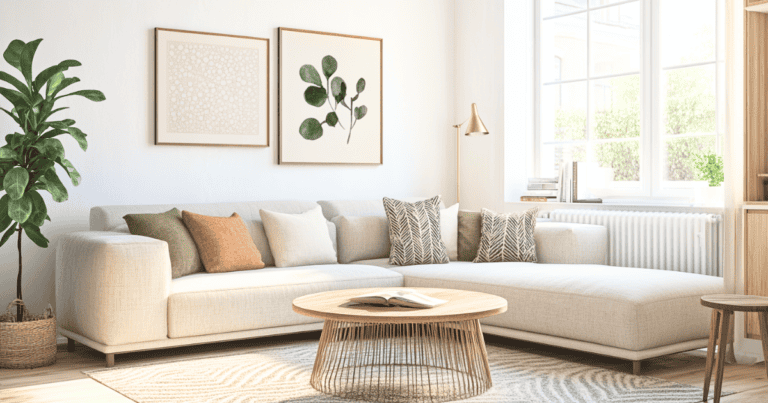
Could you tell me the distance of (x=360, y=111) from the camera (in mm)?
5590

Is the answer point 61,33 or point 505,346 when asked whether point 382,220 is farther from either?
point 61,33

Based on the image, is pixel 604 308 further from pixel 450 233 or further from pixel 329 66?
pixel 329 66

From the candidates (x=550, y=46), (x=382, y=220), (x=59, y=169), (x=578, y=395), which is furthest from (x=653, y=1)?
(x=59, y=169)

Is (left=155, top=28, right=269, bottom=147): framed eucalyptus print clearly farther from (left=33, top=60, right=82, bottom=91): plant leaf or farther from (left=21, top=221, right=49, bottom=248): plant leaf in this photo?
(left=21, top=221, right=49, bottom=248): plant leaf

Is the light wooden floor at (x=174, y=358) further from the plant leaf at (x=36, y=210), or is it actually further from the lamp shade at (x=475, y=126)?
the lamp shade at (x=475, y=126)

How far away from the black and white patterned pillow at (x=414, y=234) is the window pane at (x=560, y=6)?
6.05ft

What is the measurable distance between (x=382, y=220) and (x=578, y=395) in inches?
86.6

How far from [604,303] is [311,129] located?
2.60m

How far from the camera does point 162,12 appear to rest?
4.81m

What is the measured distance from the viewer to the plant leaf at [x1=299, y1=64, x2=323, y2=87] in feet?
17.4

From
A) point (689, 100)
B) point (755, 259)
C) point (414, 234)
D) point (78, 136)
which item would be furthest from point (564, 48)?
point (78, 136)

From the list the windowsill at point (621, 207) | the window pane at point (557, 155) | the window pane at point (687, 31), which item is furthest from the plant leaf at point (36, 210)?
the window pane at point (687, 31)

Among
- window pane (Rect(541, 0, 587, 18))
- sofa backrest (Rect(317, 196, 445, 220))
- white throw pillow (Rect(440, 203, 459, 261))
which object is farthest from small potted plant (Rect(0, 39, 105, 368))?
window pane (Rect(541, 0, 587, 18))

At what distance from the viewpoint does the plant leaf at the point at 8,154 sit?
364cm
